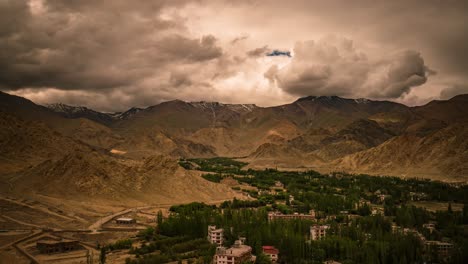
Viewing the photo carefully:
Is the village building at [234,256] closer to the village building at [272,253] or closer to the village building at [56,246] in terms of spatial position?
the village building at [272,253]

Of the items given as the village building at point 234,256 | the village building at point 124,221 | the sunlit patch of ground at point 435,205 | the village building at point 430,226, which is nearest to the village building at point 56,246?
the village building at point 124,221

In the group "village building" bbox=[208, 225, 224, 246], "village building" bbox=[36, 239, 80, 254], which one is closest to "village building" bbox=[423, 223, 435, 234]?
"village building" bbox=[208, 225, 224, 246]

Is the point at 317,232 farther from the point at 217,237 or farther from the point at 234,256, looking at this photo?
the point at 234,256

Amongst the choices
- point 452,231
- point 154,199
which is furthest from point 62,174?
point 452,231

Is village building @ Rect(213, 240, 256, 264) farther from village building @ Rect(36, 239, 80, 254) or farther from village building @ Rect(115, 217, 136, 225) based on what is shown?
village building @ Rect(115, 217, 136, 225)

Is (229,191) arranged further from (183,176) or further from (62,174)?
(62,174)
